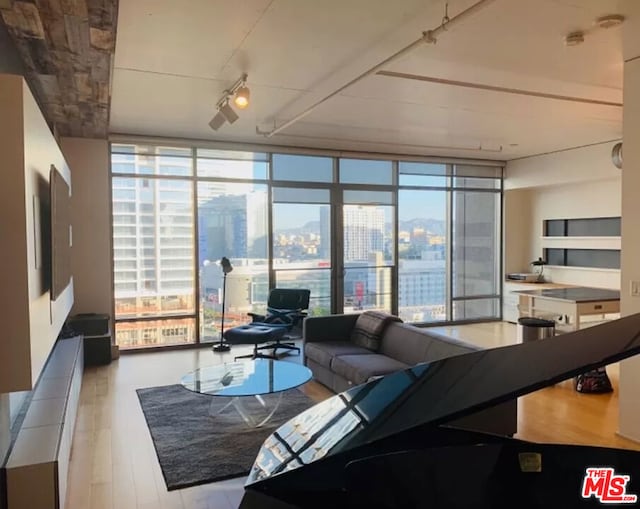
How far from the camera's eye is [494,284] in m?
8.73

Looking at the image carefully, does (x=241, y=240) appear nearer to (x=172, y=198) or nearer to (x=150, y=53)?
(x=172, y=198)

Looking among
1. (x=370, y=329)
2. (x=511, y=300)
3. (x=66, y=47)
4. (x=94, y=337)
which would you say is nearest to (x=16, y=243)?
(x=66, y=47)

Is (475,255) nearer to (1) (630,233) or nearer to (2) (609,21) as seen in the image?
(1) (630,233)

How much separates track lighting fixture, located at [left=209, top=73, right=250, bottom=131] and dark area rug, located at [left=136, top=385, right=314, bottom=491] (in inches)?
98.3

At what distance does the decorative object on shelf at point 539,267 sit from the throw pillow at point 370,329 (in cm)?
448

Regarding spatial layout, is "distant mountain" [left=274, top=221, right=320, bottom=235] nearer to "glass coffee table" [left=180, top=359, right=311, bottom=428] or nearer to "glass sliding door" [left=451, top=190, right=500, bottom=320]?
"glass sliding door" [left=451, top=190, right=500, bottom=320]

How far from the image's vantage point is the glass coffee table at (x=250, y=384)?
3.75 metres

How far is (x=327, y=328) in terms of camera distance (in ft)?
17.3

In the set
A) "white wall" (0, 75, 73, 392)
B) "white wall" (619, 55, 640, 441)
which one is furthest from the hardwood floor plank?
"white wall" (619, 55, 640, 441)

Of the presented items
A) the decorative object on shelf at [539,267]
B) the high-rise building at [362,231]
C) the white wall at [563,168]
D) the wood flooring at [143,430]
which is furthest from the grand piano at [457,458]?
the decorative object on shelf at [539,267]

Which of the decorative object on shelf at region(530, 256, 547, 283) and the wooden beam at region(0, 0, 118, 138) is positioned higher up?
the wooden beam at region(0, 0, 118, 138)

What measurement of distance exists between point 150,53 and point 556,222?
284 inches

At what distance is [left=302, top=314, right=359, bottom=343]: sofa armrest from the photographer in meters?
5.22

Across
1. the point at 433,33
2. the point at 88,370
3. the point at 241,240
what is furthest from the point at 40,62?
the point at 241,240
